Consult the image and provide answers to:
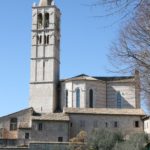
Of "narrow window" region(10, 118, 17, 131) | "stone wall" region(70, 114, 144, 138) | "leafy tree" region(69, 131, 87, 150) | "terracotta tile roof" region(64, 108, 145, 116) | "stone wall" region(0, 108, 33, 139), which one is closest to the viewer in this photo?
"leafy tree" region(69, 131, 87, 150)

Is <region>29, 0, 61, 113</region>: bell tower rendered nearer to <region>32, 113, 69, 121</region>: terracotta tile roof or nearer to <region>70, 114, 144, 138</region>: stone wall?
<region>32, 113, 69, 121</region>: terracotta tile roof

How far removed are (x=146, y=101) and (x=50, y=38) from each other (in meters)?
47.9

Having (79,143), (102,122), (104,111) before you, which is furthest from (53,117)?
(79,143)

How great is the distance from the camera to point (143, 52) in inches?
733

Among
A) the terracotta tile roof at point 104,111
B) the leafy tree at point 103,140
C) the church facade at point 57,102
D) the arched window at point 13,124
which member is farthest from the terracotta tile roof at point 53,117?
the leafy tree at point 103,140

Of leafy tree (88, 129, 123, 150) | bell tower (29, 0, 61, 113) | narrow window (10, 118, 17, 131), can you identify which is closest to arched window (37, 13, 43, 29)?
bell tower (29, 0, 61, 113)

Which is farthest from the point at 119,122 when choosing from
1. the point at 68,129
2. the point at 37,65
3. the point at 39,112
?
the point at 37,65

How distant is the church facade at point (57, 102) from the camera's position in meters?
59.2

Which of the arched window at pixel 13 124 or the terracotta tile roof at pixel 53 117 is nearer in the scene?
the terracotta tile roof at pixel 53 117

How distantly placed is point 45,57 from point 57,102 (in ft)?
21.6

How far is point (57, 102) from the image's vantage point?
6825cm

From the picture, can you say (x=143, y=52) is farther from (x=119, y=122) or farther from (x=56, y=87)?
(x=56, y=87)

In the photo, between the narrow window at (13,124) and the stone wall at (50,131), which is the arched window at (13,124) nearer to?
the narrow window at (13,124)

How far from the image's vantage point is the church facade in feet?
194
